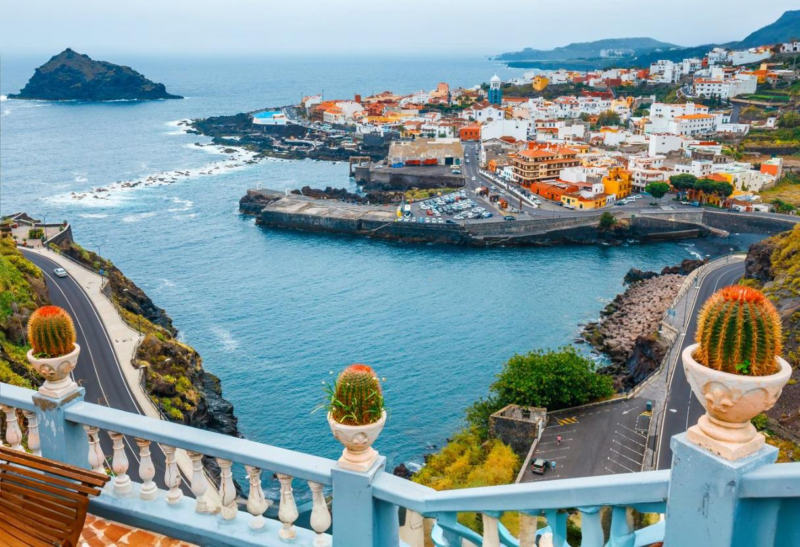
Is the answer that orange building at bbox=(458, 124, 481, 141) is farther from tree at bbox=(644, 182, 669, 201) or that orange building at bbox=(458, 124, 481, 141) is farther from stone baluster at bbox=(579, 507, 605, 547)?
stone baluster at bbox=(579, 507, 605, 547)

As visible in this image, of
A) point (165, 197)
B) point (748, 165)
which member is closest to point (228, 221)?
point (165, 197)

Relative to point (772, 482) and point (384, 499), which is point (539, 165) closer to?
point (384, 499)

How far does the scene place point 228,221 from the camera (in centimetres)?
4988

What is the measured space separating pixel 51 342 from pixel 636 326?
28.8 metres

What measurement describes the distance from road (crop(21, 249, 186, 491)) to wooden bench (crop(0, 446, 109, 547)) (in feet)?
36.1

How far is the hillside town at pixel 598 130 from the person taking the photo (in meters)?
52.5

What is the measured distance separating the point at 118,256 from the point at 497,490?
134ft

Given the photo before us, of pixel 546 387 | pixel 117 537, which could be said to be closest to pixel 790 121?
pixel 546 387

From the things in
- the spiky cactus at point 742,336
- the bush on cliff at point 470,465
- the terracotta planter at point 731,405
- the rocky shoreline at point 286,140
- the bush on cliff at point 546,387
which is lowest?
the bush on cliff at point 470,465

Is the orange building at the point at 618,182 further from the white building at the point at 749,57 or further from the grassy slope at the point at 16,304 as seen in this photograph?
the white building at the point at 749,57

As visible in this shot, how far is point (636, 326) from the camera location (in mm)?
30094

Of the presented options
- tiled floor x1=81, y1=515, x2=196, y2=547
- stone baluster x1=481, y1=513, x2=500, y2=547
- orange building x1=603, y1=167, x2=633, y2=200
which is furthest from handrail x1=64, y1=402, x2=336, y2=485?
orange building x1=603, y1=167, x2=633, y2=200

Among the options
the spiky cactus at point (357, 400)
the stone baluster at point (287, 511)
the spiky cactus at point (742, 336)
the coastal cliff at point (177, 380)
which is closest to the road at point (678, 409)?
the coastal cliff at point (177, 380)

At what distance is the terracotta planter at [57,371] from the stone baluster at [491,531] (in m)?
2.69
